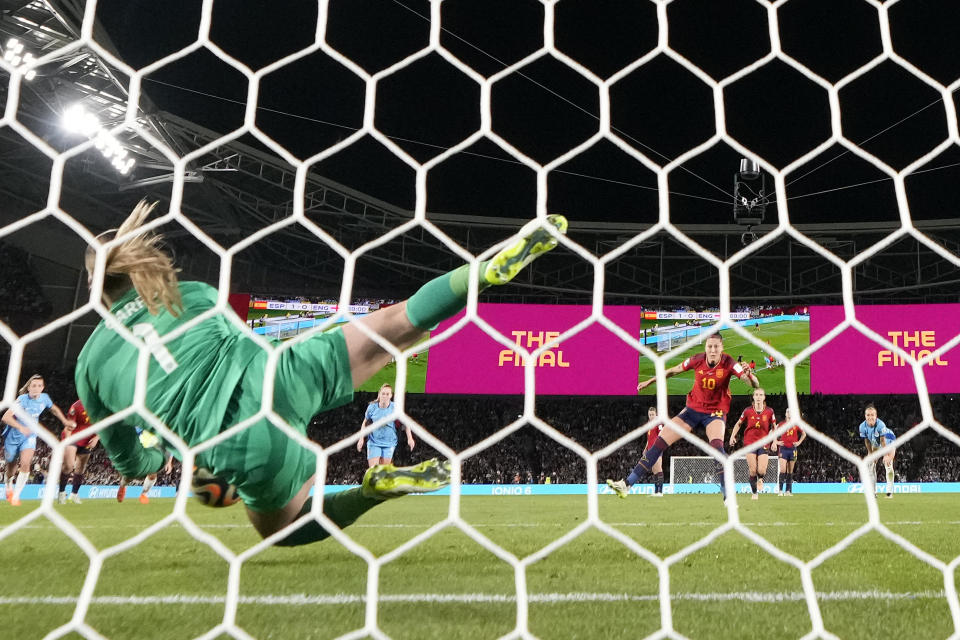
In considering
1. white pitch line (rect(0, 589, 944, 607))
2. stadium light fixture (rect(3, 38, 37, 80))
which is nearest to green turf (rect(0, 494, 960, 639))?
white pitch line (rect(0, 589, 944, 607))

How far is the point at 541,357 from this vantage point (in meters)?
11.6

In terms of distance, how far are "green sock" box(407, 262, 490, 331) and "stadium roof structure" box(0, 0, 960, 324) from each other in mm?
7529

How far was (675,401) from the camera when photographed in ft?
44.5

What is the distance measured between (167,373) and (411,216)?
1096 cm

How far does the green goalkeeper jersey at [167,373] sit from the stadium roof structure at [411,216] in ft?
23.6

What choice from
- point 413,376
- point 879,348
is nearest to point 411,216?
point 413,376

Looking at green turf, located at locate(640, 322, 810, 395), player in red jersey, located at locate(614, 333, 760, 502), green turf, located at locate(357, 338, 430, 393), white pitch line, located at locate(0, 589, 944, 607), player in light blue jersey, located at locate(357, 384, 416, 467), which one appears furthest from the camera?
green turf, located at locate(640, 322, 810, 395)

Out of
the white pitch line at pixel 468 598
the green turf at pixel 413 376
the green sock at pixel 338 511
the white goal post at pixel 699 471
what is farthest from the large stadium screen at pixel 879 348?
the green sock at pixel 338 511

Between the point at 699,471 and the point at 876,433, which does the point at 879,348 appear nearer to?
the point at 699,471

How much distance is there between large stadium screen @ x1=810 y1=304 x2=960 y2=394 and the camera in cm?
1131

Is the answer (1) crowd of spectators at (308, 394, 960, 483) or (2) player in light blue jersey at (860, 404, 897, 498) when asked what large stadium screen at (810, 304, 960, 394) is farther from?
(2) player in light blue jersey at (860, 404, 897, 498)

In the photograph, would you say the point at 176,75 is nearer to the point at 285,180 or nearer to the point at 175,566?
the point at 285,180

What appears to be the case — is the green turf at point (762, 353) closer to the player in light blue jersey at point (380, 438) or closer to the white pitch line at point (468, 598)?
the player in light blue jersey at point (380, 438)

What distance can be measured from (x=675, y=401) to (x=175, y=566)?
12.3 metres
